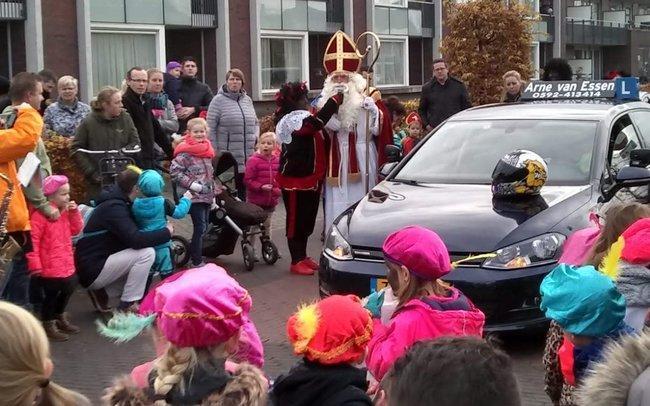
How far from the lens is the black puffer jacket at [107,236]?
26.0ft

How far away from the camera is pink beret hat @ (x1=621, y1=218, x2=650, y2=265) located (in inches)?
169

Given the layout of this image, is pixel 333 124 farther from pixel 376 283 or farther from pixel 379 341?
pixel 379 341

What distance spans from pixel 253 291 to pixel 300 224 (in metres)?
1.07

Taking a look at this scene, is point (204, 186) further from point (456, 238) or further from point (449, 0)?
point (449, 0)

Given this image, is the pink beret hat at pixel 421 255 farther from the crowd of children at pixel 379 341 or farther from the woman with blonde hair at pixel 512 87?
the woman with blonde hair at pixel 512 87

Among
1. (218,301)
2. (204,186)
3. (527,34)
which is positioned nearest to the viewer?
(218,301)

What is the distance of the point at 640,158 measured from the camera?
25.8 ft

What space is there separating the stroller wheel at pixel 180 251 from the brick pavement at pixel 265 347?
65 cm

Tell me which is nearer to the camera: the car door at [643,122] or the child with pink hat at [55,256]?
the child with pink hat at [55,256]

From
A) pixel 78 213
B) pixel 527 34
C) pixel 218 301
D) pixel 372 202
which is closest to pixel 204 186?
pixel 78 213

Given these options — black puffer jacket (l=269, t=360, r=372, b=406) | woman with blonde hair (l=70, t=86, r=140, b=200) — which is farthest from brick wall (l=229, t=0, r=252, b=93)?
black puffer jacket (l=269, t=360, r=372, b=406)

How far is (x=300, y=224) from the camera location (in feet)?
32.8

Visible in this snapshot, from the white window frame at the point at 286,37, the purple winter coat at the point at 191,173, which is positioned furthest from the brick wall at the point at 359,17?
the purple winter coat at the point at 191,173

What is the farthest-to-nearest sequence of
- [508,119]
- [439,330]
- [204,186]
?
→ [204,186]
[508,119]
[439,330]
